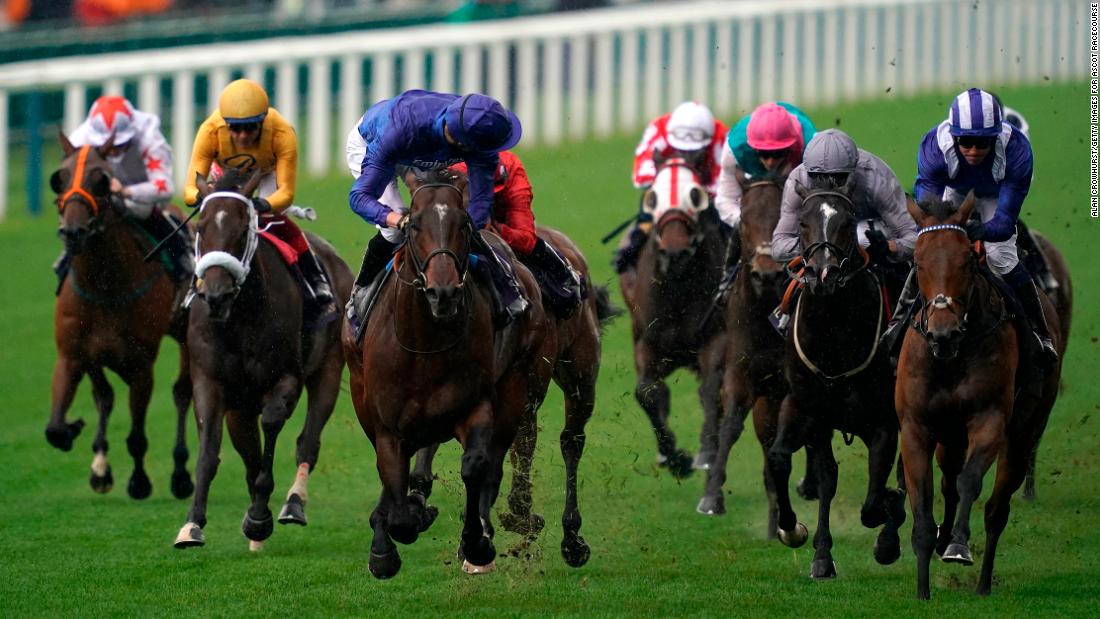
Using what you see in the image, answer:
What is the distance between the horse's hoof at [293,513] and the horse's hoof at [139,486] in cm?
159

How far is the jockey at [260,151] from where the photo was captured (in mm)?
9727

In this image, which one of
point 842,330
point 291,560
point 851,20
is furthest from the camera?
point 851,20

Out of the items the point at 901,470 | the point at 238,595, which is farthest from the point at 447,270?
the point at 901,470

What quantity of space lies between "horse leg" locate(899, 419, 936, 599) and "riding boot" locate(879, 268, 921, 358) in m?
0.41

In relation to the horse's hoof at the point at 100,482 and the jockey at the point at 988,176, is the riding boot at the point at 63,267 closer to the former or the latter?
the horse's hoof at the point at 100,482

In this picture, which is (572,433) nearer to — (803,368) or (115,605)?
(803,368)

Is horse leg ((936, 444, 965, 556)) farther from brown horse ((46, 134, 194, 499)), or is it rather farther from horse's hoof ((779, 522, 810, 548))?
brown horse ((46, 134, 194, 499))

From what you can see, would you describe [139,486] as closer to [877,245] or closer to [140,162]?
[140,162]

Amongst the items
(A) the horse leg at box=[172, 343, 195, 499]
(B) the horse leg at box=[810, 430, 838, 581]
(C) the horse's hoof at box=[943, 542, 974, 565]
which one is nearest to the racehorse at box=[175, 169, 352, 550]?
(A) the horse leg at box=[172, 343, 195, 499]

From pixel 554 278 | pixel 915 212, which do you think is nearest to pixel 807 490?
pixel 554 278

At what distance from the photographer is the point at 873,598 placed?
8109 mm

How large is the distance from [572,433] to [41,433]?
485cm

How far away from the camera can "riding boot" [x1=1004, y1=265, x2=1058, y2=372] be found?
27.6ft

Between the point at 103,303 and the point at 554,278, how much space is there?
9.51 ft
